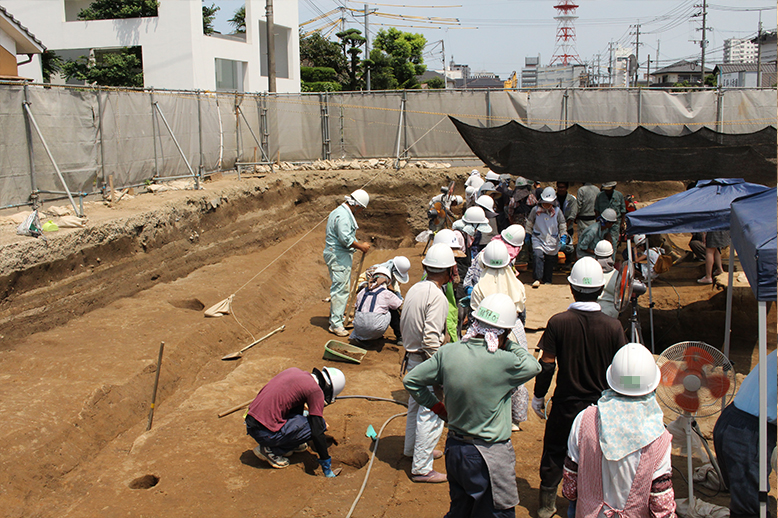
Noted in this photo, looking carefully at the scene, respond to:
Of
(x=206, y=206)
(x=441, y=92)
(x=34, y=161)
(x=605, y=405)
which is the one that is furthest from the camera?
(x=441, y=92)

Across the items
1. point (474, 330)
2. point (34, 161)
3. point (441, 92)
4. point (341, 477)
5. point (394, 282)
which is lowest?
point (341, 477)

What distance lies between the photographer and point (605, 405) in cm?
321

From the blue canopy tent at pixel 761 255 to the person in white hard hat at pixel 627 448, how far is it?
2.49 feet

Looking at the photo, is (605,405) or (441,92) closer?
(605,405)

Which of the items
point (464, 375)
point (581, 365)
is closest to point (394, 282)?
point (581, 365)

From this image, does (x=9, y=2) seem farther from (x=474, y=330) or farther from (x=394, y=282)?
(x=474, y=330)

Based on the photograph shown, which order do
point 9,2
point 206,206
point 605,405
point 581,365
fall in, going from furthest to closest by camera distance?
point 9,2 < point 206,206 < point 581,365 < point 605,405

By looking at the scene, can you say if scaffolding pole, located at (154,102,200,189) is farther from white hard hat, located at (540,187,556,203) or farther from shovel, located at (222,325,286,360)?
white hard hat, located at (540,187,556,203)

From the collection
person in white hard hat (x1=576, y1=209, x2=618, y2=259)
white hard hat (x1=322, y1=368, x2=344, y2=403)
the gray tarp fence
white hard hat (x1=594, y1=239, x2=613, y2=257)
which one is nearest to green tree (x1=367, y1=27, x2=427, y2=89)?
the gray tarp fence

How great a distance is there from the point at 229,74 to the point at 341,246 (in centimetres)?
2171

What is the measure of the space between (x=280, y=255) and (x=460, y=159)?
24.1 feet

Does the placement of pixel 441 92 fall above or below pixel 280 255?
above

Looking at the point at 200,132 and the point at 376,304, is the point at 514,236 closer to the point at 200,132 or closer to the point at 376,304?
the point at 376,304

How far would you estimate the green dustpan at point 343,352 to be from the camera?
8.36 meters
